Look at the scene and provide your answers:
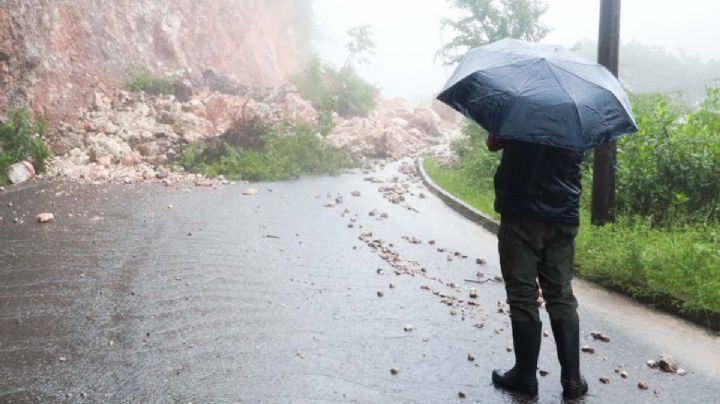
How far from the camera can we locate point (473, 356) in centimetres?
422

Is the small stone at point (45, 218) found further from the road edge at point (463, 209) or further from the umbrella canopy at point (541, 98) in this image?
the umbrella canopy at point (541, 98)

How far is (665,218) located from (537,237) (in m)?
5.24

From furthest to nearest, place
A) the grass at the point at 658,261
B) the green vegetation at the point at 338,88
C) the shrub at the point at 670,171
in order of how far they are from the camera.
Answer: the green vegetation at the point at 338,88 < the shrub at the point at 670,171 < the grass at the point at 658,261

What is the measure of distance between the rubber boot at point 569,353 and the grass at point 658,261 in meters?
2.47

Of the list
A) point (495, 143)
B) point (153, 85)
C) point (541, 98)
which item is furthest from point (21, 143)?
point (541, 98)

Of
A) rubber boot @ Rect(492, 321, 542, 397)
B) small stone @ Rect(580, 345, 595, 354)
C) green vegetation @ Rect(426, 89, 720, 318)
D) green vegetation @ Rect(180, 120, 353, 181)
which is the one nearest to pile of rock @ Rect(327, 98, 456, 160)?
green vegetation @ Rect(180, 120, 353, 181)

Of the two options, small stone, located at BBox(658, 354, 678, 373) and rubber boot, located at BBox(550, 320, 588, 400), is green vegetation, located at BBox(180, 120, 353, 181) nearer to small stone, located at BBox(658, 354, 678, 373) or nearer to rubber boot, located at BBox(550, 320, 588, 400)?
small stone, located at BBox(658, 354, 678, 373)

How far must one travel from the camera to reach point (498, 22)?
16375 mm

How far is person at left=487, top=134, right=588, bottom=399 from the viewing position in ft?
10.7

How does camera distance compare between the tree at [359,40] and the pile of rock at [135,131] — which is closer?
the pile of rock at [135,131]

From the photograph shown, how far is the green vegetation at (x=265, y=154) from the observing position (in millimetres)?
13500

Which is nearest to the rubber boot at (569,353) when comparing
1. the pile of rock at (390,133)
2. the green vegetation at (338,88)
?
the pile of rock at (390,133)

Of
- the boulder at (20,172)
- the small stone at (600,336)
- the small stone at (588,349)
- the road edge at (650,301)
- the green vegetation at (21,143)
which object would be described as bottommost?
the road edge at (650,301)

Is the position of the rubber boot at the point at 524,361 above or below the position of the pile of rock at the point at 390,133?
above
